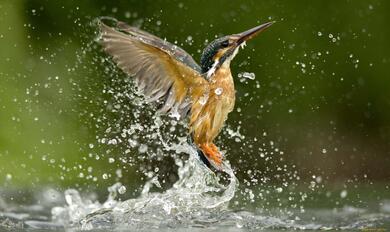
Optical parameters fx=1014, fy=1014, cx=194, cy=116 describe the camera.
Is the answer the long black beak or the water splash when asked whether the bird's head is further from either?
the water splash

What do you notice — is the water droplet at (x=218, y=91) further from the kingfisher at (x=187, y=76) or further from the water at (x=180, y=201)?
the water at (x=180, y=201)

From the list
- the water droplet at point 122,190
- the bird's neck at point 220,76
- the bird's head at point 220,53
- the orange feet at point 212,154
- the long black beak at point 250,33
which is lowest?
the orange feet at point 212,154

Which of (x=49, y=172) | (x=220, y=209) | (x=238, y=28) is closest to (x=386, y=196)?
(x=220, y=209)

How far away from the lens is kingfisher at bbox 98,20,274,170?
5.71m

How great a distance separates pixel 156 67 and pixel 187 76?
18 centimetres

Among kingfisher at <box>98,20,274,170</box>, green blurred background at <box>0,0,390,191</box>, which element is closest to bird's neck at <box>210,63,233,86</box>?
kingfisher at <box>98,20,274,170</box>

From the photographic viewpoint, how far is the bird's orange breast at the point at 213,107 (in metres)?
5.86

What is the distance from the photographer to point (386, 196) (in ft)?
24.8

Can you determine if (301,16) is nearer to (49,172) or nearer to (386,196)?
(386,196)

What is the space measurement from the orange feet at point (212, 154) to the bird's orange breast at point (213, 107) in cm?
3

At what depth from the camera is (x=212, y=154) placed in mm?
6008

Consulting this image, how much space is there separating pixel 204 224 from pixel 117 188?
6.86ft

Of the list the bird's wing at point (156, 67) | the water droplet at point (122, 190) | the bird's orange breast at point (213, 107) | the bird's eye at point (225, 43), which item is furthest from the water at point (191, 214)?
the water droplet at point (122, 190)

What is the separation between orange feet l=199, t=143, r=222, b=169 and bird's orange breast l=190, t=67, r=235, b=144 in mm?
30
